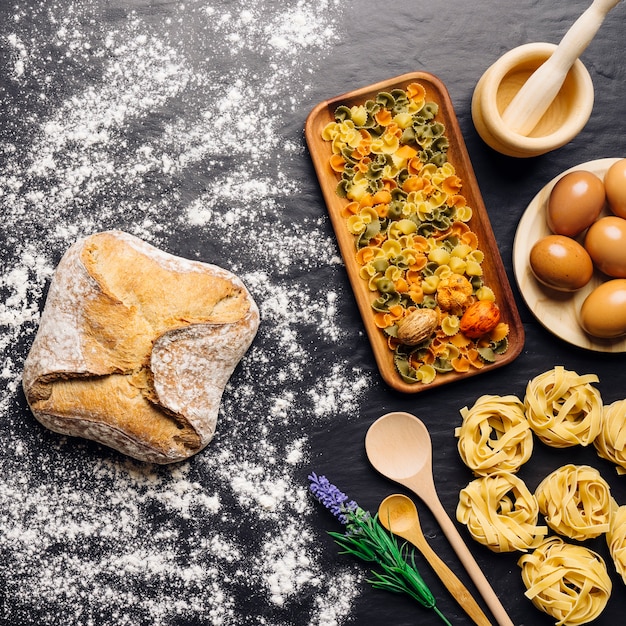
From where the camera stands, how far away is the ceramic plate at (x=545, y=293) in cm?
172

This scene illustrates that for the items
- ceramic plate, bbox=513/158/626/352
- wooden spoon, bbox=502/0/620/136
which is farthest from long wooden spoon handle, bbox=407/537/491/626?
wooden spoon, bbox=502/0/620/136

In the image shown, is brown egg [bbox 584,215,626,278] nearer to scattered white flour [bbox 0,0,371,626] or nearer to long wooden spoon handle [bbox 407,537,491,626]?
scattered white flour [bbox 0,0,371,626]

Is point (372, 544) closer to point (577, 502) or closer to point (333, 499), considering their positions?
point (333, 499)

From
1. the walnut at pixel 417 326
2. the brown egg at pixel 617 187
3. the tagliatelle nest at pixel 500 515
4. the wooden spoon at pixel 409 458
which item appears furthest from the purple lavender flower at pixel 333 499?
the brown egg at pixel 617 187

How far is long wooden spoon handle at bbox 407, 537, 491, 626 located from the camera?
1.71m

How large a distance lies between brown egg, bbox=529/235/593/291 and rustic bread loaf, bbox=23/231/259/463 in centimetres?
75

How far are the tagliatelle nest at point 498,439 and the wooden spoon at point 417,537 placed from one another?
21 cm

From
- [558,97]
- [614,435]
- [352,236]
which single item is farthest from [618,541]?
[558,97]

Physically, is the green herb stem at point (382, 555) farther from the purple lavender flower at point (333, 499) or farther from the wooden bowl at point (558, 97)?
the wooden bowl at point (558, 97)

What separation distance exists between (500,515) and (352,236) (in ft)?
2.74

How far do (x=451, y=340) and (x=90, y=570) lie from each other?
1.13 metres

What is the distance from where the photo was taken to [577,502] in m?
1.73

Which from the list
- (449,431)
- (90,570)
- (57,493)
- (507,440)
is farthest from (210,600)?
(507,440)

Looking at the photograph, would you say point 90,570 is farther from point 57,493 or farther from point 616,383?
point 616,383
